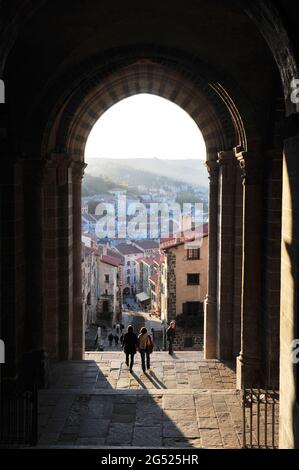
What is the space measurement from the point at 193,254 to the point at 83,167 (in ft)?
56.1

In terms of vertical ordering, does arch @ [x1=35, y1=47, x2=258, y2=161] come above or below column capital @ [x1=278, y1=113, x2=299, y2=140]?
above

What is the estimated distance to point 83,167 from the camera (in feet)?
49.5

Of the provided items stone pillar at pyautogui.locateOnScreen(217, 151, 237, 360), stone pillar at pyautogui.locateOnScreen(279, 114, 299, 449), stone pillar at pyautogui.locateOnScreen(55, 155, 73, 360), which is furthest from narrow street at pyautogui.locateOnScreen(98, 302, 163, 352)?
stone pillar at pyautogui.locateOnScreen(279, 114, 299, 449)

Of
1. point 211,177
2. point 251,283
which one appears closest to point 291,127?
point 251,283

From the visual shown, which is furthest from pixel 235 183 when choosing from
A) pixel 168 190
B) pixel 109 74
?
pixel 168 190

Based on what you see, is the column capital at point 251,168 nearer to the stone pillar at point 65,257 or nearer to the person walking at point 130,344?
the stone pillar at point 65,257

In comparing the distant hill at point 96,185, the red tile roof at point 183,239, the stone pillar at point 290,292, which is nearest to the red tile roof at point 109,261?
the red tile roof at point 183,239

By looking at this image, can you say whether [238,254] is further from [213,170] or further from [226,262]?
[213,170]

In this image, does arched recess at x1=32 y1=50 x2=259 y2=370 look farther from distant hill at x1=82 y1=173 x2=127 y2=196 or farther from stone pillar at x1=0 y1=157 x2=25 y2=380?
distant hill at x1=82 y1=173 x2=127 y2=196

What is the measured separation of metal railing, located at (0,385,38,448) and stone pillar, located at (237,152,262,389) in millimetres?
4872

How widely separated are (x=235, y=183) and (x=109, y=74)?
4.25m

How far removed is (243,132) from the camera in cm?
1090

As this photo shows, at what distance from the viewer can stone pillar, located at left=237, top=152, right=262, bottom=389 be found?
1117 centimetres
